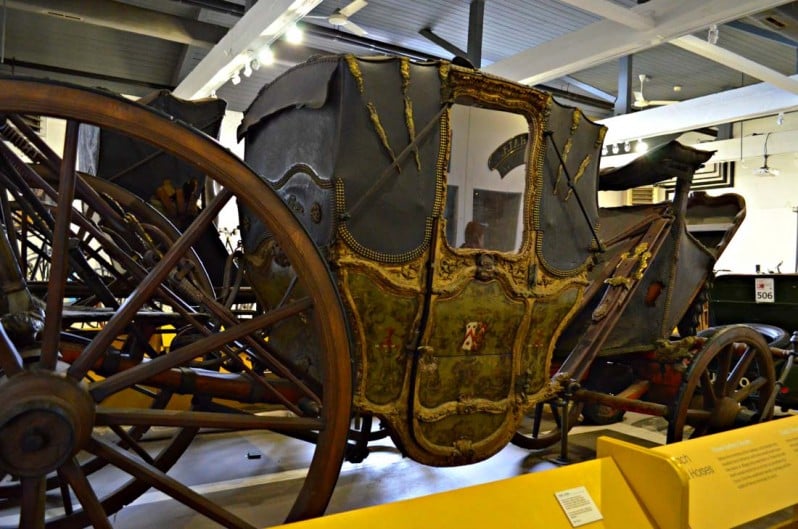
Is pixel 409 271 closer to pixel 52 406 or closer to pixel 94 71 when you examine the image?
pixel 52 406

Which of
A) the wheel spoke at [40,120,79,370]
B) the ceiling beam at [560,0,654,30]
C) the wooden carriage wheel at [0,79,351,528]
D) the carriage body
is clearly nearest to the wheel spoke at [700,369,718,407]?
the carriage body

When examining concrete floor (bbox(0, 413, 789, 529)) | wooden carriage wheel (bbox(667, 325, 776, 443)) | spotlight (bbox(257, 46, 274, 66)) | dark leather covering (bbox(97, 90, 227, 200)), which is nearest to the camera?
concrete floor (bbox(0, 413, 789, 529))

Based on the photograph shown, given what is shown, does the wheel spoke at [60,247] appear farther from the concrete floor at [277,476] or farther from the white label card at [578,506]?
the white label card at [578,506]

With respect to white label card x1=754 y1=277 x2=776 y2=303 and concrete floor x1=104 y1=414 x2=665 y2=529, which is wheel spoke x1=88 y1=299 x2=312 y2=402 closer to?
concrete floor x1=104 y1=414 x2=665 y2=529

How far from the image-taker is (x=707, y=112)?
7.70 meters

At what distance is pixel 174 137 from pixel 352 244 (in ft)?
2.42

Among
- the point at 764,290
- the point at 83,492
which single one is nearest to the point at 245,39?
the point at 83,492

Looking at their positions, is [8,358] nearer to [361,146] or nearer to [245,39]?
[361,146]

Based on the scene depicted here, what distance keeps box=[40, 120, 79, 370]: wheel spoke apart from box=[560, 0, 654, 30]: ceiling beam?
395 cm

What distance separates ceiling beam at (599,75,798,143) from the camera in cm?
708

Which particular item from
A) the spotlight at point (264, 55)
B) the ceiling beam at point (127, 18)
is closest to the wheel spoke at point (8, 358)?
the spotlight at point (264, 55)

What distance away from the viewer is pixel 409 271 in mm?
2328

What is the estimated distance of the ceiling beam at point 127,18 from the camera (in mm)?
6031

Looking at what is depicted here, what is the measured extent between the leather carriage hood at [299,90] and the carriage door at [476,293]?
20.2 inches
